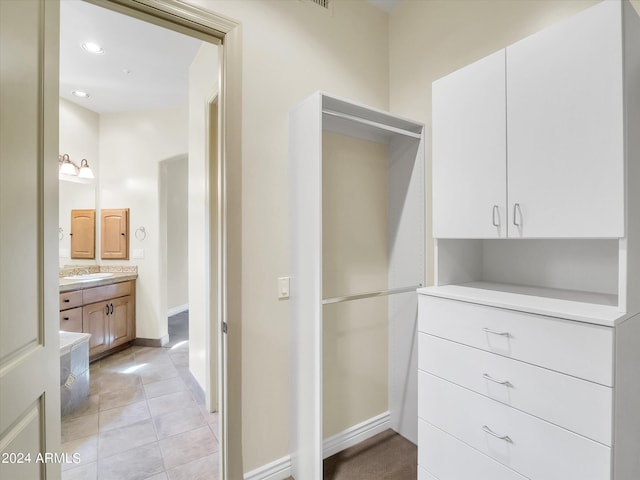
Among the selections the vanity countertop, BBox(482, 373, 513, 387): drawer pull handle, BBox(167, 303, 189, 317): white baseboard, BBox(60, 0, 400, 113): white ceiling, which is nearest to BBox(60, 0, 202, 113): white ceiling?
BBox(60, 0, 400, 113): white ceiling

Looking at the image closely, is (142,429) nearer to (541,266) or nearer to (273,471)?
(273,471)

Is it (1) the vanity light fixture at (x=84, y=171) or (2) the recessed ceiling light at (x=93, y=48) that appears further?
(1) the vanity light fixture at (x=84, y=171)

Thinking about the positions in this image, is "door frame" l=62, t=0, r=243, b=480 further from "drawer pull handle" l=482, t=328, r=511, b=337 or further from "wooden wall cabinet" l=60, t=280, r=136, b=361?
"wooden wall cabinet" l=60, t=280, r=136, b=361

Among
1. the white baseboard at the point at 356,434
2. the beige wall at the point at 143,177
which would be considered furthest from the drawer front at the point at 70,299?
the white baseboard at the point at 356,434

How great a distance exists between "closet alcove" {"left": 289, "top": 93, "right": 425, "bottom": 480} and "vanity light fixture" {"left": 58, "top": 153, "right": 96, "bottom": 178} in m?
3.33

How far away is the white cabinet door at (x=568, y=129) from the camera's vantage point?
1.06 m

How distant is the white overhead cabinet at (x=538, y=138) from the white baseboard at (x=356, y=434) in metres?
1.40

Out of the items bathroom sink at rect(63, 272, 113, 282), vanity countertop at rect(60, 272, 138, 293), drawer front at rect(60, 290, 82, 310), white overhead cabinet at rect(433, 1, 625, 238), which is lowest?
drawer front at rect(60, 290, 82, 310)

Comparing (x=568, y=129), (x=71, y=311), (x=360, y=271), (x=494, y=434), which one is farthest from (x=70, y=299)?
(x=568, y=129)

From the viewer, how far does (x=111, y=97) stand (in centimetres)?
372

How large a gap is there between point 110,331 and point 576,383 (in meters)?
4.35

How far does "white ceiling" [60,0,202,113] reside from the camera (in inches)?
93.0

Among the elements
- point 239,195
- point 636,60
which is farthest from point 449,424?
point 636,60

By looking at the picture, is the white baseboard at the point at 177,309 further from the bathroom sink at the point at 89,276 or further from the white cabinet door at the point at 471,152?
the white cabinet door at the point at 471,152
